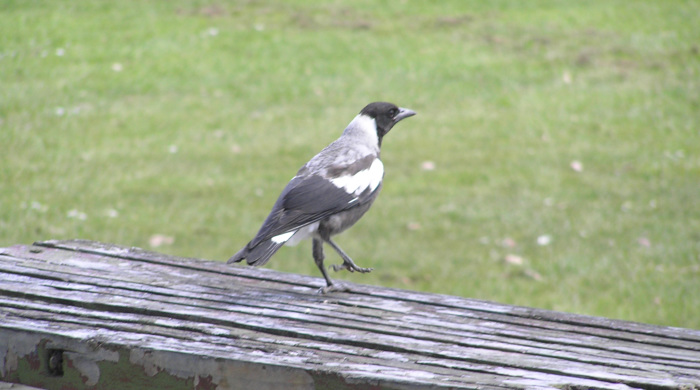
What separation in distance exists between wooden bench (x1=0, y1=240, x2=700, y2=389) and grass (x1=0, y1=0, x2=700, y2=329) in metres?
3.28

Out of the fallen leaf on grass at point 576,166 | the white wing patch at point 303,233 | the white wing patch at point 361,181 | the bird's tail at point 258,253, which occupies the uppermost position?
the bird's tail at point 258,253

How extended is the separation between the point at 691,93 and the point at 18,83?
330 inches

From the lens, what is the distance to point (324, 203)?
3.80 meters

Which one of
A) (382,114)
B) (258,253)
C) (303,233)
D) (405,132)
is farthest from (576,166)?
(258,253)

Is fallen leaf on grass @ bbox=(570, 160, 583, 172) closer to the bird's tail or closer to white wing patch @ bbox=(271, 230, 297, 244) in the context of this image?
white wing patch @ bbox=(271, 230, 297, 244)

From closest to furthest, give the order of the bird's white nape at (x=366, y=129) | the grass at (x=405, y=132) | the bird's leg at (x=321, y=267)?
the bird's leg at (x=321, y=267)
the bird's white nape at (x=366, y=129)
the grass at (x=405, y=132)

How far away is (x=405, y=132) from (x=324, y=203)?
21.3 feet

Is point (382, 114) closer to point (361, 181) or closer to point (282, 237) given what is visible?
point (361, 181)

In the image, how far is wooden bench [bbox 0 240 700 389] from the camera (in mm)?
2570

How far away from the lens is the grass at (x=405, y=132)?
739 centimetres

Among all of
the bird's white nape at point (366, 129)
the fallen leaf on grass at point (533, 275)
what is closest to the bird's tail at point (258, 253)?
the bird's white nape at point (366, 129)

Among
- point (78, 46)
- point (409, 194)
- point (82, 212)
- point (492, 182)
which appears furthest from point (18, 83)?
point (492, 182)

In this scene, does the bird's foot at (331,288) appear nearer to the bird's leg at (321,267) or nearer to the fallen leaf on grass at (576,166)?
the bird's leg at (321,267)

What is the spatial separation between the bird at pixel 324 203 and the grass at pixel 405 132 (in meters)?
2.85
